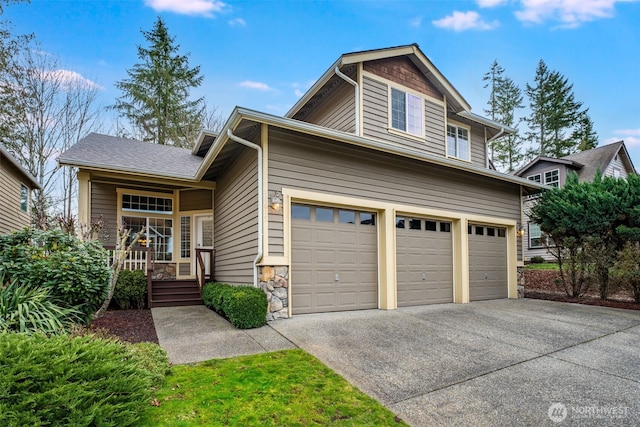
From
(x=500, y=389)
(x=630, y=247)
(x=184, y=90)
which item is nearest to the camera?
(x=500, y=389)

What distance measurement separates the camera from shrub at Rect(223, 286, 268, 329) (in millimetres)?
5809

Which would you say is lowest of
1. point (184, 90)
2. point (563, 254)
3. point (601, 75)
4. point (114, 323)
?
point (114, 323)

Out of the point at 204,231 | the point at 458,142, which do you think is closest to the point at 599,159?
the point at 458,142

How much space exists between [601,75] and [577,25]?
4509mm

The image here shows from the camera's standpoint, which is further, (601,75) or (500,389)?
(601,75)

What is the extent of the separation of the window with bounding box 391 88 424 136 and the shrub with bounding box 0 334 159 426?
856cm

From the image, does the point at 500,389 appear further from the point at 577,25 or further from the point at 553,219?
the point at 577,25

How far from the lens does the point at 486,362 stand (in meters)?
4.33

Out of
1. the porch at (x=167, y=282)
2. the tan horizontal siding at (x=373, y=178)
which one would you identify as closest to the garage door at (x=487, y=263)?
the tan horizontal siding at (x=373, y=178)

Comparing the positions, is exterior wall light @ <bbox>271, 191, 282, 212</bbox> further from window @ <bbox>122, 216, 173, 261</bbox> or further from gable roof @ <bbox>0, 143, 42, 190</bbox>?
gable roof @ <bbox>0, 143, 42, 190</bbox>

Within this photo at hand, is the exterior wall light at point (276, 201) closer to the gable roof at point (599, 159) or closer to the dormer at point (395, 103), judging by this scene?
the dormer at point (395, 103)

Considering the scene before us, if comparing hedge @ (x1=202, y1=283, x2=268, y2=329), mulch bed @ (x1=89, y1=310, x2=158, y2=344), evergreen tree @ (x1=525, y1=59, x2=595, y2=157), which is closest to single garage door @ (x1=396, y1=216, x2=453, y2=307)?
hedge @ (x1=202, y1=283, x2=268, y2=329)

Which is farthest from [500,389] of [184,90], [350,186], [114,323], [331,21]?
[184,90]

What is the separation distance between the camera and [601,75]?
50.1ft
